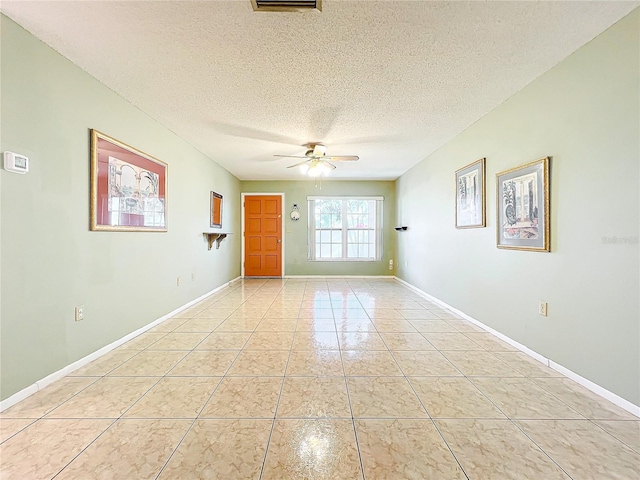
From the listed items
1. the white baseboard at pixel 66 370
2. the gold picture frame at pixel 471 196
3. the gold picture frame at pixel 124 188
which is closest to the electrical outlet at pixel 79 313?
the white baseboard at pixel 66 370

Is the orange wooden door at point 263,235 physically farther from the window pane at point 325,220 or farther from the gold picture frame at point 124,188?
the gold picture frame at point 124,188

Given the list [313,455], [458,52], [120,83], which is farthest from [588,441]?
[120,83]

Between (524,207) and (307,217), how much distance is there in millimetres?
4715

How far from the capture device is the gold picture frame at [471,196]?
3.03m

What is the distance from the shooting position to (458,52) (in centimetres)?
196

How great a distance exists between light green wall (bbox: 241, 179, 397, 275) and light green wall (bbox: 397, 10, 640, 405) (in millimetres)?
3601

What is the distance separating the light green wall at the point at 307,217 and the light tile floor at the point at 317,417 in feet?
13.0

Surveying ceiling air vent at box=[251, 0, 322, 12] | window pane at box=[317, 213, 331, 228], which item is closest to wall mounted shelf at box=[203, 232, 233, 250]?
window pane at box=[317, 213, 331, 228]

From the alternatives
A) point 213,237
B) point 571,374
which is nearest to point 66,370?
point 213,237

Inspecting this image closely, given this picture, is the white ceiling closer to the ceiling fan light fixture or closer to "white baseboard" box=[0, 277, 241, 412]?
the ceiling fan light fixture

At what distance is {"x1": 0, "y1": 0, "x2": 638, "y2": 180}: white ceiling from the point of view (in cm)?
162

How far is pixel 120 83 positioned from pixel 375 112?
2.37m

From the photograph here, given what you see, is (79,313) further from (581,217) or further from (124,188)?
(581,217)

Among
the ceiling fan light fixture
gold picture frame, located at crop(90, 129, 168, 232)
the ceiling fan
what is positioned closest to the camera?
gold picture frame, located at crop(90, 129, 168, 232)
